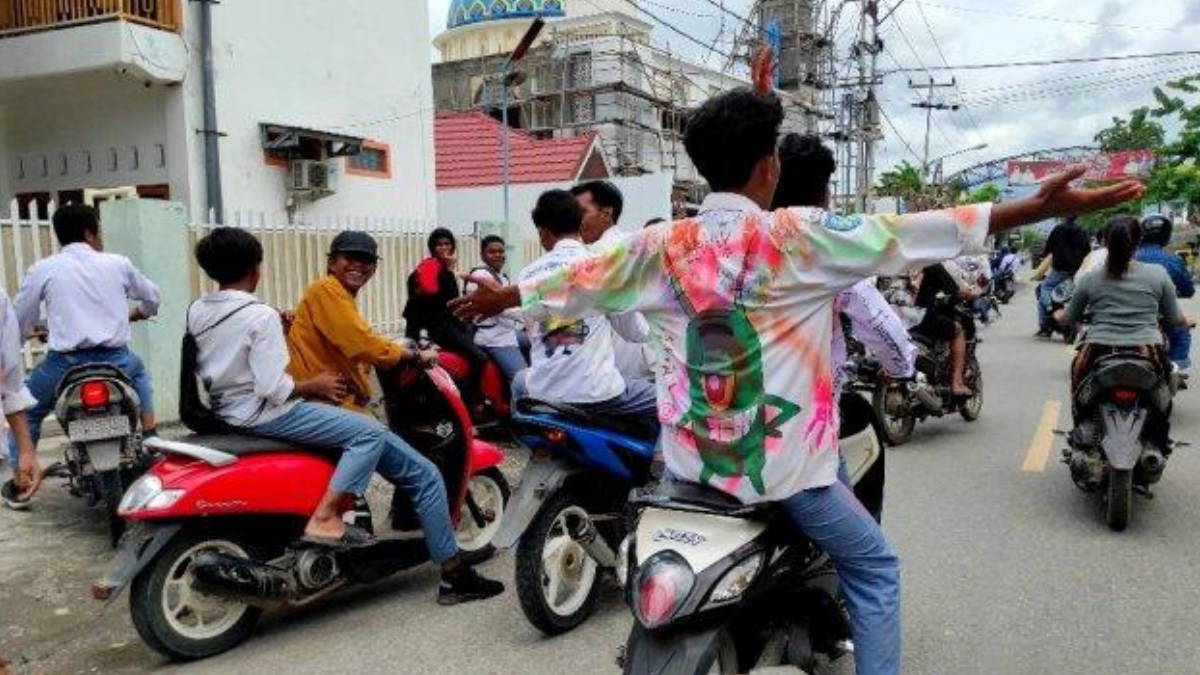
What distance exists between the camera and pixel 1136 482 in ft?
17.2

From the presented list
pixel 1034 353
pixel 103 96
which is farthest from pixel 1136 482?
pixel 103 96

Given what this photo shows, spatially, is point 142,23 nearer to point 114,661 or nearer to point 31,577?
point 31,577

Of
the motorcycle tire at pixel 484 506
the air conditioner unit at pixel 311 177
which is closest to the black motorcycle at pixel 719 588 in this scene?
the motorcycle tire at pixel 484 506

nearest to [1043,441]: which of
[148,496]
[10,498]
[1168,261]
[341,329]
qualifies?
[1168,261]

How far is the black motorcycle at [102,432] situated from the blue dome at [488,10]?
23786 mm

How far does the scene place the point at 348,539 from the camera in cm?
404

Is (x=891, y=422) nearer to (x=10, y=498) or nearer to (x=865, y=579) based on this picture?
(x=865, y=579)

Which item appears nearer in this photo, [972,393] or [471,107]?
[972,393]

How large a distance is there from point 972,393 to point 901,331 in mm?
5352

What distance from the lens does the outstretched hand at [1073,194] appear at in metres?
2.02

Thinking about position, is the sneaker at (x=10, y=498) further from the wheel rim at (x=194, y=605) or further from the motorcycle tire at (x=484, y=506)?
the motorcycle tire at (x=484, y=506)

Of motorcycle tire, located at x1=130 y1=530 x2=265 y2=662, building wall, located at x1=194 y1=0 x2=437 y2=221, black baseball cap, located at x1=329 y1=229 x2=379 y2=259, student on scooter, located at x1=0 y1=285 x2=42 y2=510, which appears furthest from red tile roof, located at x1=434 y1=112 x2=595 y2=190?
student on scooter, located at x1=0 y1=285 x2=42 y2=510

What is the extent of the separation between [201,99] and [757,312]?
10655 millimetres

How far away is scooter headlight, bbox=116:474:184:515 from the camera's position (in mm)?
3490
